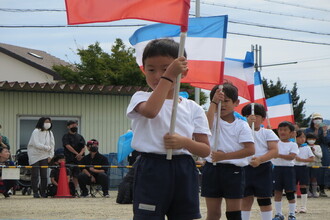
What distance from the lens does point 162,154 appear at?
5023 mm

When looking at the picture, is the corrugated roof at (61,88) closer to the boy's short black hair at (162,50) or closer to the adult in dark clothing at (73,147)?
the adult in dark clothing at (73,147)

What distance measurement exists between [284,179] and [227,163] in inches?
169

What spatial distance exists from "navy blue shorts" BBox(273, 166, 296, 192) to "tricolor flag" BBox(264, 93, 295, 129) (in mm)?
3427

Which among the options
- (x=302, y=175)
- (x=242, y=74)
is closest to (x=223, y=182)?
(x=242, y=74)

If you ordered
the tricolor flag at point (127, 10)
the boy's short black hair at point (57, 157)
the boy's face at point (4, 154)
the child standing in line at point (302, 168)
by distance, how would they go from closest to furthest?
1. the tricolor flag at point (127, 10)
2. the child standing in line at point (302, 168)
3. the boy's face at point (4, 154)
4. the boy's short black hair at point (57, 157)

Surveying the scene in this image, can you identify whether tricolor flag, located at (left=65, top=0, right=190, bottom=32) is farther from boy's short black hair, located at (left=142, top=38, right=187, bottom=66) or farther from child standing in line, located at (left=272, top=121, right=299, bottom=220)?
child standing in line, located at (left=272, top=121, right=299, bottom=220)

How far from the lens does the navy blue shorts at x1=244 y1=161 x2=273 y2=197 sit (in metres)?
9.42

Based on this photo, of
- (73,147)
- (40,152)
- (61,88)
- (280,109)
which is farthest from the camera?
(61,88)

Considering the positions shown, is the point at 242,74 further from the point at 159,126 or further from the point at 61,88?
the point at 61,88

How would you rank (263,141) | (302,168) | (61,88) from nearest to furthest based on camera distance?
(263,141)
(302,168)
(61,88)

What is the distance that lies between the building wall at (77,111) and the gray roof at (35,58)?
71.9 feet

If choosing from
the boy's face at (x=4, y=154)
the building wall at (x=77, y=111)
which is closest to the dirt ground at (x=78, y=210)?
the boy's face at (x=4, y=154)

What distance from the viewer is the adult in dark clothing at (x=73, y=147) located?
1912cm

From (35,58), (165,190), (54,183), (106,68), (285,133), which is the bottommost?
(54,183)
